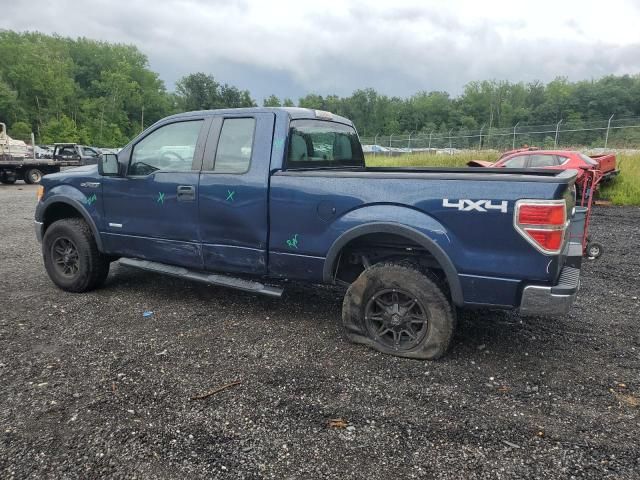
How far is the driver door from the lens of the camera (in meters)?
4.26

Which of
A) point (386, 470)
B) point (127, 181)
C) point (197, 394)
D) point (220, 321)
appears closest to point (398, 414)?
point (386, 470)

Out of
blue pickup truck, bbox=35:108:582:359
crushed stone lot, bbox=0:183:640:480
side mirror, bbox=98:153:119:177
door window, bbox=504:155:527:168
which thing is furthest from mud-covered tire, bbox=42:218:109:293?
door window, bbox=504:155:527:168

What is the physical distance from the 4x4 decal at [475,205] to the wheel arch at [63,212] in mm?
3565

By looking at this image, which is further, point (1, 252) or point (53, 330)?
point (1, 252)

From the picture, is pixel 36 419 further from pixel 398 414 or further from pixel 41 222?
pixel 41 222

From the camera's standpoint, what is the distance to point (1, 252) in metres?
6.93

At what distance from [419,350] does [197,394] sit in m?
1.59

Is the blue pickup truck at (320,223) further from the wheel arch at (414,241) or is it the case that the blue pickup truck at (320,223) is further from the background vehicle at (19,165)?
the background vehicle at (19,165)

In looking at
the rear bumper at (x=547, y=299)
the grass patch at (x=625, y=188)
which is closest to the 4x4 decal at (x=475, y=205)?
the rear bumper at (x=547, y=299)

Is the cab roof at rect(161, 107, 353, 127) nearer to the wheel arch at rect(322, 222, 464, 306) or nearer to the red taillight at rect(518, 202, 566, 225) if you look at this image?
the wheel arch at rect(322, 222, 464, 306)

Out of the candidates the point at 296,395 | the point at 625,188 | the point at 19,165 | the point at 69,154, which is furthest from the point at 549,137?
the point at 296,395

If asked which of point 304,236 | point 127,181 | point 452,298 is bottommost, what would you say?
point 452,298

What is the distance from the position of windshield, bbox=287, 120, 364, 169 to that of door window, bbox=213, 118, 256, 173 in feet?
1.23

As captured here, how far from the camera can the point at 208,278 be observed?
4.25 meters
